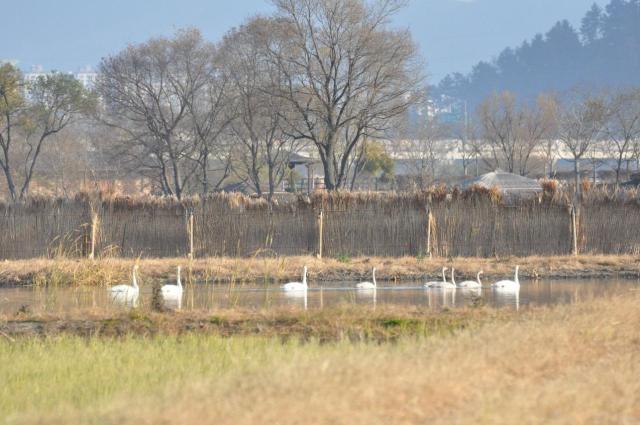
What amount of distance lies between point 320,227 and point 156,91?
119 ft

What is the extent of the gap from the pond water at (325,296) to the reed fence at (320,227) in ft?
15.3

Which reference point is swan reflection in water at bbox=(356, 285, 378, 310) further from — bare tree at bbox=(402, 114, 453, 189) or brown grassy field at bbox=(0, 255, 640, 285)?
bare tree at bbox=(402, 114, 453, 189)

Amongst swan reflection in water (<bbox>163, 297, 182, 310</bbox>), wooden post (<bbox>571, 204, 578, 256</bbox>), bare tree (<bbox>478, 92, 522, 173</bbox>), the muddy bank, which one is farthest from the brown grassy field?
bare tree (<bbox>478, 92, 522, 173</bbox>)

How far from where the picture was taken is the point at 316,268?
1098 inches

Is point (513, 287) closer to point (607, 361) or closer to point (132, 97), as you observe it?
point (607, 361)

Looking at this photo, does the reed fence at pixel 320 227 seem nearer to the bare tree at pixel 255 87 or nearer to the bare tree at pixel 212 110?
the bare tree at pixel 255 87

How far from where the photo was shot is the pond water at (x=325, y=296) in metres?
20.1

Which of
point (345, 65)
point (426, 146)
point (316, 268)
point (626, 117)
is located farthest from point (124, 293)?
point (426, 146)

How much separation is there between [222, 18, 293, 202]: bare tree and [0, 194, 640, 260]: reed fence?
2286cm

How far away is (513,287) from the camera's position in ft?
75.3

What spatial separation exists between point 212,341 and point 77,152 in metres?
74.8

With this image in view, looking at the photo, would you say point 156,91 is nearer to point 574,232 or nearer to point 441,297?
point 574,232

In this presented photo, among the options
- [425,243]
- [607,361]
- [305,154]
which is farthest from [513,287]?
[305,154]

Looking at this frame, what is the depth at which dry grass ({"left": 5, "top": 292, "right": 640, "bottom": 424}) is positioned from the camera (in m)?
7.48
